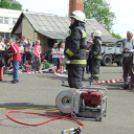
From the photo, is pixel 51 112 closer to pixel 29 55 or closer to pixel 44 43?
pixel 29 55

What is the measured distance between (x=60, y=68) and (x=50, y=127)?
1050cm

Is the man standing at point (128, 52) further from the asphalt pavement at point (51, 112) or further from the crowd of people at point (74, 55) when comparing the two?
the asphalt pavement at point (51, 112)

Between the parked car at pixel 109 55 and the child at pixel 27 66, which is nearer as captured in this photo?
the child at pixel 27 66

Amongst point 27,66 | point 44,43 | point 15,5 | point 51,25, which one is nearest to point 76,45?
point 27,66

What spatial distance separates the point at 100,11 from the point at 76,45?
71378mm

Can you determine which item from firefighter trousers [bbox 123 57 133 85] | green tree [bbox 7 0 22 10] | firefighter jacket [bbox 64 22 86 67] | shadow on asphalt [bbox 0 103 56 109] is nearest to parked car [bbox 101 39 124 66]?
firefighter trousers [bbox 123 57 133 85]

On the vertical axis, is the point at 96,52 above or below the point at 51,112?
above

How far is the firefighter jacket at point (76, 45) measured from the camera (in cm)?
573

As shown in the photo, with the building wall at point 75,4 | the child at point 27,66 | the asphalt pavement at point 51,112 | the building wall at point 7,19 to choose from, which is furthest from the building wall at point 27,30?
the asphalt pavement at point 51,112

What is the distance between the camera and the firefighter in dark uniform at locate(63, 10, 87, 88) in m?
5.74

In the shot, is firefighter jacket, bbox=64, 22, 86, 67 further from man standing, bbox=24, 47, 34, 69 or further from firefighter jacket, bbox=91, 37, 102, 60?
man standing, bbox=24, 47, 34, 69

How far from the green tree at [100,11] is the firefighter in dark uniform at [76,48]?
6856 centimetres

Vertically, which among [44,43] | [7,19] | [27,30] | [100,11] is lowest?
[44,43]

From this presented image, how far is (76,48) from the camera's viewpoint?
574 cm
